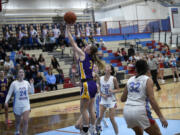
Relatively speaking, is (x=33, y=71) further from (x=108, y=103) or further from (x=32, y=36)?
(x=108, y=103)

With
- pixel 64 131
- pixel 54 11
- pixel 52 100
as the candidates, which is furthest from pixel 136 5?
pixel 64 131

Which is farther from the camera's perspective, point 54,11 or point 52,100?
point 54,11

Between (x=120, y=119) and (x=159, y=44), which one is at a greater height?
(x=159, y=44)

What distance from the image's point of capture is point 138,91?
421 centimetres

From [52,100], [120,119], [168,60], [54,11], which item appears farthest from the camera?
[54,11]

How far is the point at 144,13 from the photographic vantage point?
27484 millimetres

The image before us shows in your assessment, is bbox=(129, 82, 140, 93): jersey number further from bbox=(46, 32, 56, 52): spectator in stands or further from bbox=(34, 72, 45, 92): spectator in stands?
bbox=(46, 32, 56, 52): spectator in stands

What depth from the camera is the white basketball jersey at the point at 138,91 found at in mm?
4180

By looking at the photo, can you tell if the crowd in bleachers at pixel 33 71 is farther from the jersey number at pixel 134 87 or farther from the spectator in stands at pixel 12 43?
the jersey number at pixel 134 87

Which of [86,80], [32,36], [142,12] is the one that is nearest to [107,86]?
[86,80]

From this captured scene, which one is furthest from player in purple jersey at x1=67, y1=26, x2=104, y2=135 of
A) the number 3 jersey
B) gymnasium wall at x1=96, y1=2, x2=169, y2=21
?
gymnasium wall at x1=96, y1=2, x2=169, y2=21

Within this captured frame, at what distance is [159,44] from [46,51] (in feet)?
31.8

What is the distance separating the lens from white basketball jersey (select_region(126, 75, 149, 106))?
418 centimetres

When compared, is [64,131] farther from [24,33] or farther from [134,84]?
[24,33]
